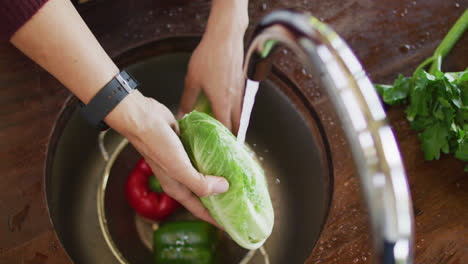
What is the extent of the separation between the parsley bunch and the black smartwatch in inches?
28.2

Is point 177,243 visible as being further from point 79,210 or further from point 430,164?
point 430,164

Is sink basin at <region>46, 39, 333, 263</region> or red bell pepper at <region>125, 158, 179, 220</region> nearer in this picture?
sink basin at <region>46, 39, 333, 263</region>

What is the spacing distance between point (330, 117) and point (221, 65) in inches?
14.6

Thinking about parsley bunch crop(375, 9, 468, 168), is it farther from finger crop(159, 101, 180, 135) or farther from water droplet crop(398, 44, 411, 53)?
finger crop(159, 101, 180, 135)

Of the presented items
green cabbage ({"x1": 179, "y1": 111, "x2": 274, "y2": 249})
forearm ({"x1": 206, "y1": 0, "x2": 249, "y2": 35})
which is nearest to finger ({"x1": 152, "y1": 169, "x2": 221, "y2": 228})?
green cabbage ({"x1": 179, "y1": 111, "x2": 274, "y2": 249})

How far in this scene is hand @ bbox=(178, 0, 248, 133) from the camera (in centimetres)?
102

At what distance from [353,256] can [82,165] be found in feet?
2.98

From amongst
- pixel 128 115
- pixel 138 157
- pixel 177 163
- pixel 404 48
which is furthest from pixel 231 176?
pixel 404 48

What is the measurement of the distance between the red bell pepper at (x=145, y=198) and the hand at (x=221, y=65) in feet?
0.98

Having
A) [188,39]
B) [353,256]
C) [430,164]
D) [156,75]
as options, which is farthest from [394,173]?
[156,75]

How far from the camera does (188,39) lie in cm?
112

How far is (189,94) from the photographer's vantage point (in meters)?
1.16

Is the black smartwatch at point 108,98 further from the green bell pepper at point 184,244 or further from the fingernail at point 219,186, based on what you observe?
the green bell pepper at point 184,244

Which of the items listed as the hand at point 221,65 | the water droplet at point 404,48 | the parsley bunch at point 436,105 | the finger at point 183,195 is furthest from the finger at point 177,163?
the water droplet at point 404,48
